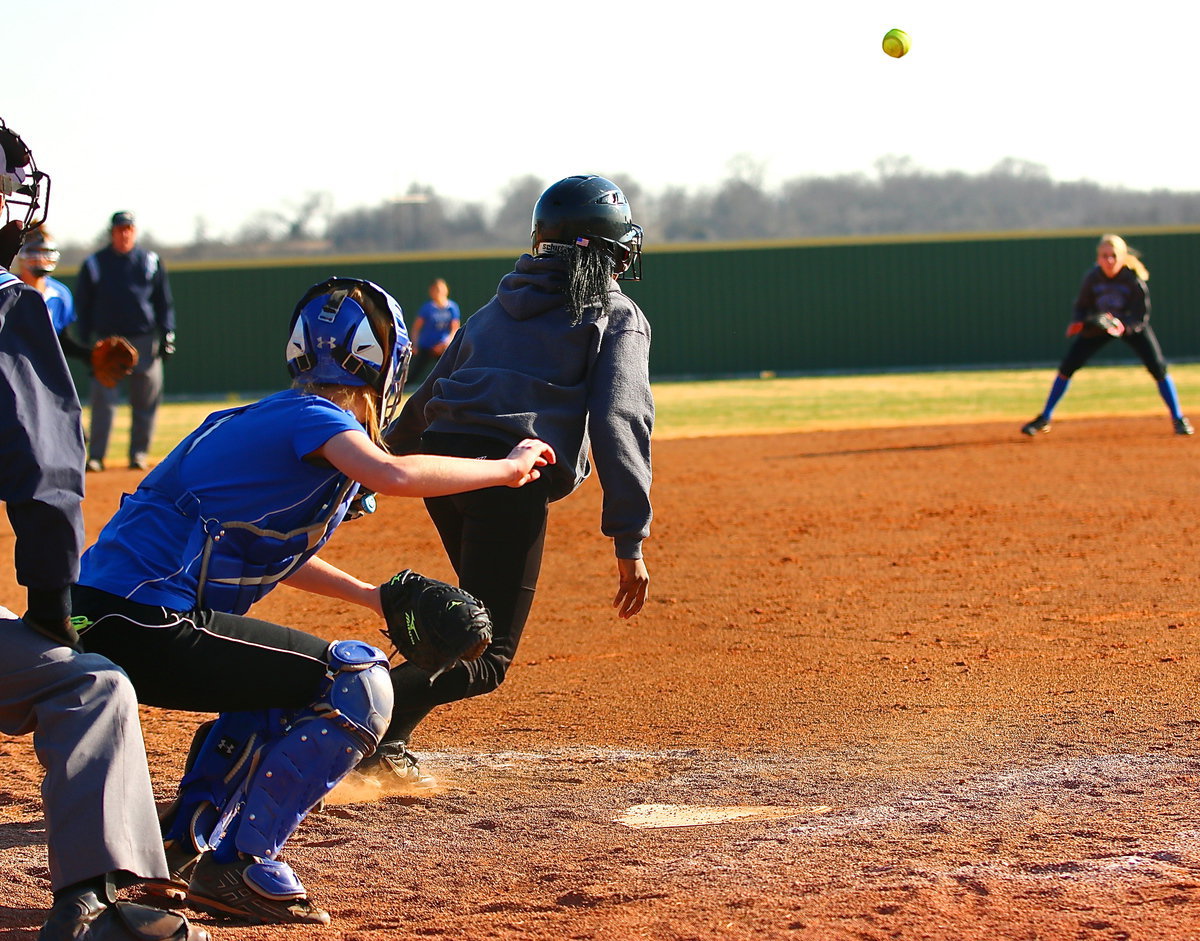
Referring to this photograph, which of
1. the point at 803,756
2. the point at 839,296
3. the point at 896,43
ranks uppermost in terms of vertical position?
the point at 896,43

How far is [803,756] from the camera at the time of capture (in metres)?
4.67

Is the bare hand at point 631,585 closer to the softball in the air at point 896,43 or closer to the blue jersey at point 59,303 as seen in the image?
the softball in the air at point 896,43

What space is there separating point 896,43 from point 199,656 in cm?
848

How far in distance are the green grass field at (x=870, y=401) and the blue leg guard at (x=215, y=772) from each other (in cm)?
1181

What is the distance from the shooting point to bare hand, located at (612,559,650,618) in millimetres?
4191

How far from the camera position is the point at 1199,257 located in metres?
30.0

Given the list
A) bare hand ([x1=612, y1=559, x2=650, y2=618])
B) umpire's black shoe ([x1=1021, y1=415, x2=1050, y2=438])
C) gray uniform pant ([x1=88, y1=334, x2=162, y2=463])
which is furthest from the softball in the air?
gray uniform pant ([x1=88, y1=334, x2=162, y2=463])

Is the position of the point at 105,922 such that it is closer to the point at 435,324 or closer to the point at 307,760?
the point at 307,760

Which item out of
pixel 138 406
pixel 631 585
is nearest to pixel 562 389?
pixel 631 585

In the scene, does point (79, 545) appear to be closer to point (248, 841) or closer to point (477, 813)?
point (248, 841)

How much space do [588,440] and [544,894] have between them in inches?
56.2

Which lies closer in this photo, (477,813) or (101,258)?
(477,813)

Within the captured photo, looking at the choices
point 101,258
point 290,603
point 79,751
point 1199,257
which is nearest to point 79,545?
point 79,751

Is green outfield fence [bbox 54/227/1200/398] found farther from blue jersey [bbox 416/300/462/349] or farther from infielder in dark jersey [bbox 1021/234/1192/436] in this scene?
infielder in dark jersey [bbox 1021/234/1192/436]
